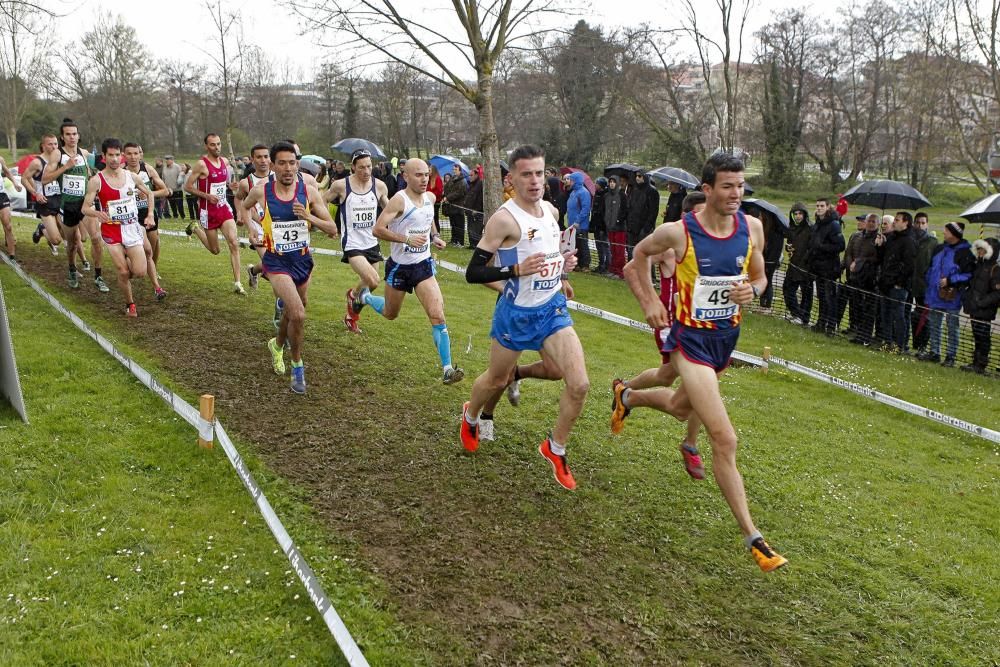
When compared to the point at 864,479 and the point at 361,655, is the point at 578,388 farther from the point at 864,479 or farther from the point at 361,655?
the point at 864,479

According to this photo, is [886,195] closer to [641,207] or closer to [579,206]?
[641,207]

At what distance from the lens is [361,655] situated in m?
3.67

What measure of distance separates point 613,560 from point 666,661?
0.94 metres

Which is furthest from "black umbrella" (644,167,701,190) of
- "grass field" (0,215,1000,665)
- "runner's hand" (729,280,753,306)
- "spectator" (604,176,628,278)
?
"runner's hand" (729,280,753,306)

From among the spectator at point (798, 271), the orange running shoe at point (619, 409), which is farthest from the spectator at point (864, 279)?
the orange running shoe at point (619, 409)

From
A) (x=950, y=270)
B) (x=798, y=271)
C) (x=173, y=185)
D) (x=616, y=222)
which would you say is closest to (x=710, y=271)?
(x=950, y=270)

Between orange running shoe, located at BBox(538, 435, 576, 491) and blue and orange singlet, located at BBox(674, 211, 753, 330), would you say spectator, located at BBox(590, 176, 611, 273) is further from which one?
blue and orange singlet, located at BBox(674, 211, 753, 330)

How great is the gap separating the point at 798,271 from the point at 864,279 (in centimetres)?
112

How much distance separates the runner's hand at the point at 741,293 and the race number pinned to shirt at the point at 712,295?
0.17 feet

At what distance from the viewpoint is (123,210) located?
9969 mm

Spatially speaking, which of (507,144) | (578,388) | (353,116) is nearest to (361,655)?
(578,388)

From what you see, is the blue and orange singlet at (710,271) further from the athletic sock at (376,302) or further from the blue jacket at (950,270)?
the blue jacket at (950,270)

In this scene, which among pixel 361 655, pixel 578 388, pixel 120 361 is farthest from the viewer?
pixel 120 361

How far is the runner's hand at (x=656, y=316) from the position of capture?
16.3 feet
